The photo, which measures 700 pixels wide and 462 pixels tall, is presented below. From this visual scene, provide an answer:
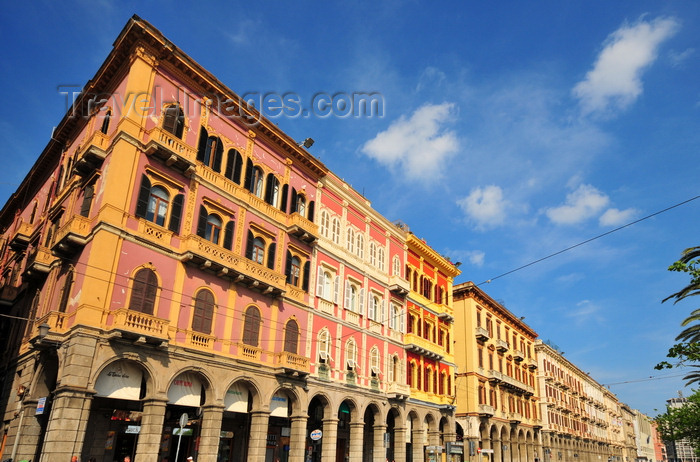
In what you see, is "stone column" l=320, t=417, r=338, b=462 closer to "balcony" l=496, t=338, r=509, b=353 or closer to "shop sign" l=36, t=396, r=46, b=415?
"shop sign" l=36, t=396, r=46, b=415

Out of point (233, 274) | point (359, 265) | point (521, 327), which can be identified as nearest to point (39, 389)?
point (233, 274)

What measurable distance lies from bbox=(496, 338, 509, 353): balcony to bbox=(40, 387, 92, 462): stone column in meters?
43.1

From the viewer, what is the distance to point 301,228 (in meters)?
29.6

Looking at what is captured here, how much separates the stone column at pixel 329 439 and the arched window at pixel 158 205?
14.8 meters

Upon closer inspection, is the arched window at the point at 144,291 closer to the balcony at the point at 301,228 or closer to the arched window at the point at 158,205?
the arched window at the point at 158,205

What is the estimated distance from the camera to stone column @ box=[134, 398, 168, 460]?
64.9ft

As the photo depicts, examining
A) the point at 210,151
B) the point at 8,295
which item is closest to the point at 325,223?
the point at 210,151

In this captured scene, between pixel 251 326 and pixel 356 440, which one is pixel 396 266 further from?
pixel 251 326

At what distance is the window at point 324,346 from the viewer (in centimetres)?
3020

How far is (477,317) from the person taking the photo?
1999 inches

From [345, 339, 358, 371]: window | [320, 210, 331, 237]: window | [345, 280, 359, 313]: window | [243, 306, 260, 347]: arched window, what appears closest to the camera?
[243, 306, 260, 347]: arched window

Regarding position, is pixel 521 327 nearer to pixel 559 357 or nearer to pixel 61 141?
pixel 559 357

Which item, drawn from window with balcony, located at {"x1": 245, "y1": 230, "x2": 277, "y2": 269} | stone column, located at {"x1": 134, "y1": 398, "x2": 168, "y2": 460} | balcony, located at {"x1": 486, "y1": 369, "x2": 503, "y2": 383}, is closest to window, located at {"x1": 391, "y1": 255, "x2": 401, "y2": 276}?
window with balcony, located at {"x1": 245, "y1": 230, "x2": 277, "y2": 269}

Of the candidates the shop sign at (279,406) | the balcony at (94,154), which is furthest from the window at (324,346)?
the balcony at (94,154)
